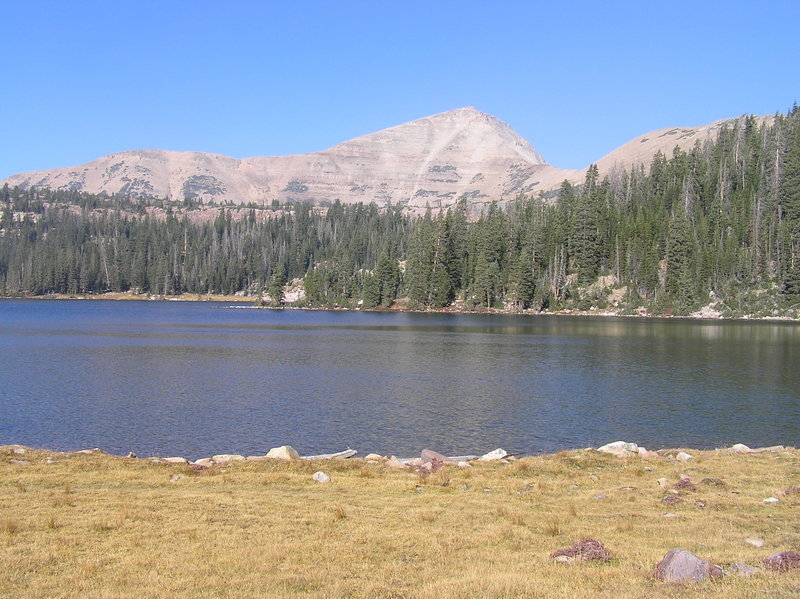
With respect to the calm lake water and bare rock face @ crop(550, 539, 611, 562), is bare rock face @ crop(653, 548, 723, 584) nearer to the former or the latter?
bare rock face @ crop(550, 539, 611, 562)

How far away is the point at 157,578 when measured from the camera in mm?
13906

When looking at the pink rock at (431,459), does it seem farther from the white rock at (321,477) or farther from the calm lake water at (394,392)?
the white rock at (321,477)

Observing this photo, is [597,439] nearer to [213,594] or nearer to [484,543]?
[484,543]

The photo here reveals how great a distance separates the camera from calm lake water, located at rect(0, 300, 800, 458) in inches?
1565

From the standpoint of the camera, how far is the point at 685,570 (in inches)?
535

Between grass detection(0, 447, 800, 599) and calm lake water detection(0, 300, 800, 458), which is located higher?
grass detection(0, 447, 800, 599)

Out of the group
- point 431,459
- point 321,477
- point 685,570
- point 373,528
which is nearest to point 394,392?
point 431,459

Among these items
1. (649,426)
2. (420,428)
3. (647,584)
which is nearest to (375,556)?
(647,584)

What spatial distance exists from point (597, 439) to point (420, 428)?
1108cm

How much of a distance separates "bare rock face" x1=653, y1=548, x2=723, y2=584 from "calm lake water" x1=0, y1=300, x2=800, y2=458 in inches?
890

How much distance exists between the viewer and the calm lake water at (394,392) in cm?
3975

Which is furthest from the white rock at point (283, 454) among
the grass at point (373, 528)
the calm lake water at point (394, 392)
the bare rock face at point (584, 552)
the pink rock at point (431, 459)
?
the bare rock face at point (584, 552)

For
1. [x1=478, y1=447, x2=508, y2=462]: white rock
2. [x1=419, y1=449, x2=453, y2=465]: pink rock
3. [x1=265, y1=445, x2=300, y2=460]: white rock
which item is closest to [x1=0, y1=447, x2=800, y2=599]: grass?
[x1=265, y1=445, x2=300, y2=460]: white rock

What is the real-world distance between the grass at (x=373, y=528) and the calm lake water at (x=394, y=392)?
10.5 meters
